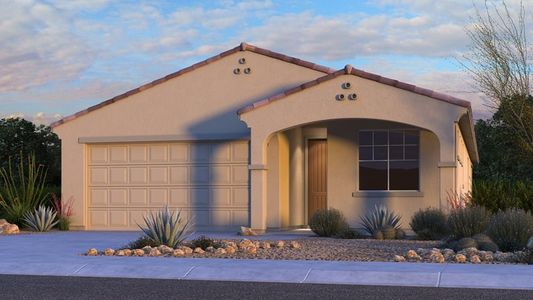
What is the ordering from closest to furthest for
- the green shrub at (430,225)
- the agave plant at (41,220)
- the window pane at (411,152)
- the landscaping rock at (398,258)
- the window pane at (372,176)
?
the landscaping rock at (398,258) < the green shrub at (430,225) < the window pane at (411,152) < the window pane at (372,176) < the agave plant at (41,220)

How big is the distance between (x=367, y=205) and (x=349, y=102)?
308 cm

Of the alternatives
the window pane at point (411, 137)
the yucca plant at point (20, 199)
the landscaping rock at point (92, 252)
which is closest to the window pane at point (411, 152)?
the window pane at point (411, 137)

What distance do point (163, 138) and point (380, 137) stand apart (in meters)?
5.62

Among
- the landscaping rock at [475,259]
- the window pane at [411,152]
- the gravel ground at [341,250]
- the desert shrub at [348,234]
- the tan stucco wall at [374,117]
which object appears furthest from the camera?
the window pane at [411,152]

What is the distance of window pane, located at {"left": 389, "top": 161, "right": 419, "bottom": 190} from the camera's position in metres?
21.6

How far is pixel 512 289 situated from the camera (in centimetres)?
1127

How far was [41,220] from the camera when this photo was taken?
894 inches

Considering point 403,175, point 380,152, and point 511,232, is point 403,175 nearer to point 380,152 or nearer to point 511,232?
point 380,152

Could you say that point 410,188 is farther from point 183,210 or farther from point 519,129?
point 519,129

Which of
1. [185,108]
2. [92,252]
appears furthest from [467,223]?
[185,108]

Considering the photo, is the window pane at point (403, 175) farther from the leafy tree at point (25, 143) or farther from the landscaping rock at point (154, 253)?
the leafy tree at point (25, 143)

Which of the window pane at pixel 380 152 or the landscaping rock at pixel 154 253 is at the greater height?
the window pane at pixel 380 152

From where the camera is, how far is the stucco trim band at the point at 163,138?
2239 cm

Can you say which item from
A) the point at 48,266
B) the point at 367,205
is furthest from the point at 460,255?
the point at 367,205
